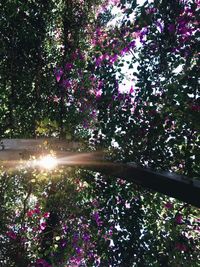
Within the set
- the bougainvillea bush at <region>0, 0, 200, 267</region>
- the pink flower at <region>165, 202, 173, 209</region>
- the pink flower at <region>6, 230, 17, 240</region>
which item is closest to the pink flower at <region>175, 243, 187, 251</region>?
the bougainvillea bush at <region>0, 0, 200, 267</region>

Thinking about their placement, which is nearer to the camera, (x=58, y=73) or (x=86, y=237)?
(x=86, y=237)

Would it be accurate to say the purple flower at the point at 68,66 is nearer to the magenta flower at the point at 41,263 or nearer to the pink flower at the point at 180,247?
the magenta flower at the point at 41,263

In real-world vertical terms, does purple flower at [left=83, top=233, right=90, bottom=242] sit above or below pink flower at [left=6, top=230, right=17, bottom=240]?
below

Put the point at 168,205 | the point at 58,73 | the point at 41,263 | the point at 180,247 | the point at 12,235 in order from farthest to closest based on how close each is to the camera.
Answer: the point at 58,73, the point at 41,263, the point at 12,235, the point at 168,205, the point at 180,247

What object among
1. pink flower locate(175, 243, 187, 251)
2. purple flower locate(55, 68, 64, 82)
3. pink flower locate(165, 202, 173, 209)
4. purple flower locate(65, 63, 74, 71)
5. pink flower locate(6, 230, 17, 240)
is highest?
purple flower locate(65, 63, 74, 71)

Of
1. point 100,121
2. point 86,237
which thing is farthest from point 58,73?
point 86,237

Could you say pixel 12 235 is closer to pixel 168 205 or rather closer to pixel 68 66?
pixel 168 205

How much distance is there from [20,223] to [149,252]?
4.31m

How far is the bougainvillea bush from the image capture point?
610 centimetres

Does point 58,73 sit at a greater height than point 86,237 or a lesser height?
greater

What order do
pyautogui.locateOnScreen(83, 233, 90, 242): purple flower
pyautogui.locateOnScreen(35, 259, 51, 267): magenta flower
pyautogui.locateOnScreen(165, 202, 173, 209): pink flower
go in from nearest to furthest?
pyautogui.locateOnScreen(165, 202, 173, 209): pink flower, pyautogui.locateOnScreen(35, 259, 51, 267): magenta flower, pyautogui.locateOnScreen(83, 233, 90, 242): purple flower

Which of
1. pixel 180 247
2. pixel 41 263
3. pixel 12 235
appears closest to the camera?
pixel 180 247

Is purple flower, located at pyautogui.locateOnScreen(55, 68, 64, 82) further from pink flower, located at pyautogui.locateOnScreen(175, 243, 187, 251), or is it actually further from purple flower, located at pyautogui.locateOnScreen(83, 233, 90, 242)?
pink flower, located at pyautogui.locateOnScreen(175, 243, 187, 251)

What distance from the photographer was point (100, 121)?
7.84 metres
